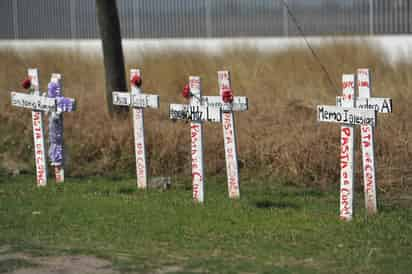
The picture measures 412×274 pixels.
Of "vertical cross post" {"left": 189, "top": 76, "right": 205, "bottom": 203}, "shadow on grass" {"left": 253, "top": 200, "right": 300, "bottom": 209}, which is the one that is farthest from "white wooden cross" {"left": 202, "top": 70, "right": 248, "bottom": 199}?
"shadow on grass" {"left": 253, "top": 200, "right": 300, "bottom": 209}

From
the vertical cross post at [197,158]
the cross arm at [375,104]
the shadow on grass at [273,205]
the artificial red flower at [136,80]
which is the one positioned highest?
the artificial red flower at [136,80]

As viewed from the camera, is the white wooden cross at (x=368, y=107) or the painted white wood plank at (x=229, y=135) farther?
the painted white wood plank at (x=229, y=135)

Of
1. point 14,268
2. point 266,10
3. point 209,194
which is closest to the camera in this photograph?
point 14,268

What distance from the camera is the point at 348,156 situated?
9836 millimetres

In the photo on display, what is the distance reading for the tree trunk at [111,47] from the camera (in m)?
15.6

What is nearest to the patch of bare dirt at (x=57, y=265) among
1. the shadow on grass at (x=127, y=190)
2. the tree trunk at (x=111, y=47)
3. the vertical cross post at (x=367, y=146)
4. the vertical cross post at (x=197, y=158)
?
the vertical cross post at (x=197, y=158)

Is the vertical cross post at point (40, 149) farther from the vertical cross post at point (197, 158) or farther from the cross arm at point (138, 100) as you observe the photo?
the vertical cross post at point (197, 158)

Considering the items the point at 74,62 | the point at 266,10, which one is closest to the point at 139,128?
the point at 74,62

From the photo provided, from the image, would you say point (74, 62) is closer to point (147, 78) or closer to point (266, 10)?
point (147, 78)

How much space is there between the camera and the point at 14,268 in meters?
8.52

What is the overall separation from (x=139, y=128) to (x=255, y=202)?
1.76 m

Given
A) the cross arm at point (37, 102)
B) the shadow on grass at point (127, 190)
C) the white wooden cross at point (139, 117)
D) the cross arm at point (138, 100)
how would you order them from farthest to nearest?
1. the cross arm at point (37, 102)
2. the shadow on grass at point (127, 190)
3. the white wooden cross at point (139, 117)
4. the cross arm at point (138, 100)

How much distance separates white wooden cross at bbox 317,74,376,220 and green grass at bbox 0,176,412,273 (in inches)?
9.3

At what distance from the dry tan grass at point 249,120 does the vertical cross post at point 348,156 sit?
207 centimetres
